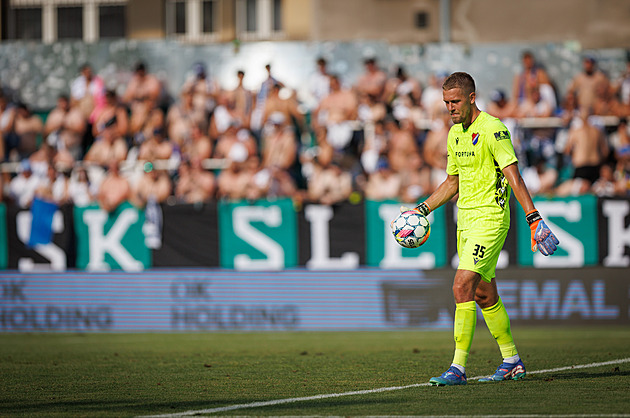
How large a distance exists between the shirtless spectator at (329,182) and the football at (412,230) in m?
7.67

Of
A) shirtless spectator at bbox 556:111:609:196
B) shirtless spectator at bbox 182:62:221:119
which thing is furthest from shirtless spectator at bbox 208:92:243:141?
shirtless spectator at bbox 556:111:609:196

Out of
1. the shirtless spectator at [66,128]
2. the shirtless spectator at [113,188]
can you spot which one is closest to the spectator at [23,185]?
the shirtless spectator at [66,128]

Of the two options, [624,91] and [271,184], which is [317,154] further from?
[624,91]

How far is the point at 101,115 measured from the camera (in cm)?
1872

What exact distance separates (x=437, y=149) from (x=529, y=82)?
102 inches

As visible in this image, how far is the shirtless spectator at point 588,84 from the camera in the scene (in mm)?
17578

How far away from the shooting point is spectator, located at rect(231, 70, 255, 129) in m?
18.5

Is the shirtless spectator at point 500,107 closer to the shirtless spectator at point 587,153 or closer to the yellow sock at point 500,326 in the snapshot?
the shirtless spectator at point 587,153

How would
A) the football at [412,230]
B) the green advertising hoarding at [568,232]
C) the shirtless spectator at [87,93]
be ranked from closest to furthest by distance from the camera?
1. the football at [412,230]
2. the green advertising hoarding at [568,232]
3. the shirtless spectator at [87,93]

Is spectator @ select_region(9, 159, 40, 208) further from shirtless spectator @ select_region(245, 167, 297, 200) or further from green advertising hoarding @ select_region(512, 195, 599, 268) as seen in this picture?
green advertising hoarding @ select_region(512, 195, 599, 268)

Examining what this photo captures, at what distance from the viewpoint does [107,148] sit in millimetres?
18156

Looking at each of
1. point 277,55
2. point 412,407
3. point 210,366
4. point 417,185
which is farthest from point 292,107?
point 412,407

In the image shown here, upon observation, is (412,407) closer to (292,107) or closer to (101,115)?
(292,107)

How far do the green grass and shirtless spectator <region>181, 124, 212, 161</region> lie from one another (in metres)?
4.91
